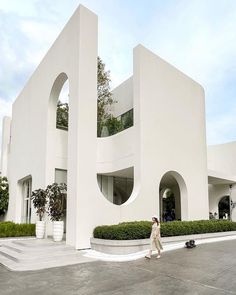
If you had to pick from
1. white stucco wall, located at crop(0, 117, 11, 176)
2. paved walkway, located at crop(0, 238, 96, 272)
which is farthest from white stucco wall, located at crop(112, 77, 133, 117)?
paved walkway, located at crop(0, 238, 96, 272)

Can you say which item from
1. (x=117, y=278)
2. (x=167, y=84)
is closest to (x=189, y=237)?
(x=117, y=278)

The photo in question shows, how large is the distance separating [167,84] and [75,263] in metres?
10.9

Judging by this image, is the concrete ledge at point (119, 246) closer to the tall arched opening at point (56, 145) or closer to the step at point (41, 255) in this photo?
the step at point (41, 255)

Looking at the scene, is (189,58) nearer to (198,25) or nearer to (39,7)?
(198,25)

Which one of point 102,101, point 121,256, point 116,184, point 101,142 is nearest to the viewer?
point 121,256

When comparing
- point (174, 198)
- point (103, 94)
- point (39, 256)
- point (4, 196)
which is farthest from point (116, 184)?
point (4, 196)

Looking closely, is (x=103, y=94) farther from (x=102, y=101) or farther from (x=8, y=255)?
(x=8, y=255)

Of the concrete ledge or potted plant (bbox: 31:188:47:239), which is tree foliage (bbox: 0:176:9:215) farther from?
the concrete ledge

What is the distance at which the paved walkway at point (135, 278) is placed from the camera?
7.09 metres

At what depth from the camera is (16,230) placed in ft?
54.7

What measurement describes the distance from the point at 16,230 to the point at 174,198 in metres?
12.8

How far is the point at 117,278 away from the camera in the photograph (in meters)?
8.16

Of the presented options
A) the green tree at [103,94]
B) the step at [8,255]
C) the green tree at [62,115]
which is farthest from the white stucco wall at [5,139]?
the step at [8,255]

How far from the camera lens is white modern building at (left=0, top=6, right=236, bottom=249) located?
42.2 feet
